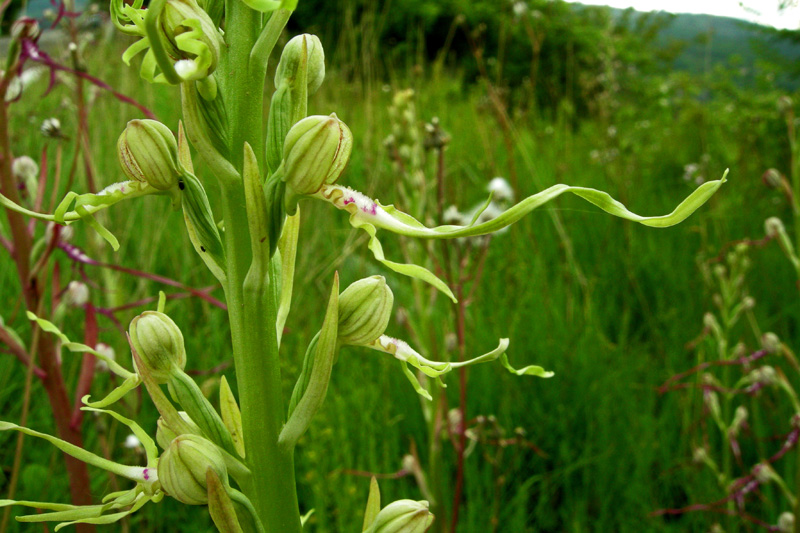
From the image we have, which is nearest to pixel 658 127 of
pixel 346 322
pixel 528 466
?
pixel 528 466

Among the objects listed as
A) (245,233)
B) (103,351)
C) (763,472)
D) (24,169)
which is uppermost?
(24,169)

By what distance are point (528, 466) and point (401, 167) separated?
40.1 inches

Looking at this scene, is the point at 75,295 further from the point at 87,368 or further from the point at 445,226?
the point at 445,226

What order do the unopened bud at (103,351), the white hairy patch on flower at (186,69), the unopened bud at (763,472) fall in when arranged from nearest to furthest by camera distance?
the white hairy patch on flower at (186,69) < the unopened bud at (103,351) < the unopened bud at (763,472)

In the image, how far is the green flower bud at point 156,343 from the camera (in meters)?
0.74

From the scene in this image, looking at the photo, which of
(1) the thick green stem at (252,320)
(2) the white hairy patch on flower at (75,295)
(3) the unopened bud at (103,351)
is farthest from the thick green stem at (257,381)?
(2) the white hairy patch on flower at (75,295)

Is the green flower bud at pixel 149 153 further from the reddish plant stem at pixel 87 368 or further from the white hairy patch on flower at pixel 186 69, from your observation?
the reddish plant stem at pixel 87 368

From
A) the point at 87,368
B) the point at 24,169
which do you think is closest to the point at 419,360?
the point at 87,368

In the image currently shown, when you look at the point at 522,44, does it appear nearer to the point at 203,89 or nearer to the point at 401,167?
the point at 401,167

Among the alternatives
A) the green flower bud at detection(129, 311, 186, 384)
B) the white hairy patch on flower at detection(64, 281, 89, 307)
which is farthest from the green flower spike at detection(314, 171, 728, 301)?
the white hairy patch on flower at detection(64, 281, 89, 307)

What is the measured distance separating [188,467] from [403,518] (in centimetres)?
25

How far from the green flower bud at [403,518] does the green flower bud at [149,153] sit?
0.44m

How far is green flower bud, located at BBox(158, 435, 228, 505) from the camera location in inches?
25.6

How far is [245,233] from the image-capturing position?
72 cm
